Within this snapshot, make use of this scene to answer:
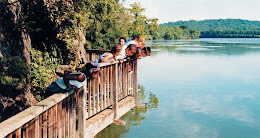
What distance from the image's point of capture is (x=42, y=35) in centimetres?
1071

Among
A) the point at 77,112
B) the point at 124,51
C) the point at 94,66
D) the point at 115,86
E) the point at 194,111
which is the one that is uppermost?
the point at 124,51

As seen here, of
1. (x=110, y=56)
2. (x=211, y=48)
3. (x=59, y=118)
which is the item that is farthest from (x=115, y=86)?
(x=211, y=48)

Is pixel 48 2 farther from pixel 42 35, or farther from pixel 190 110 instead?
pixel 190 110

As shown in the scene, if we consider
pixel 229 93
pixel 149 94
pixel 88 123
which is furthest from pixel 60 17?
pixel 229 93

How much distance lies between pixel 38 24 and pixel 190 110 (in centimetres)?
684

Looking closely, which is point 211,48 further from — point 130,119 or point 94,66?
point 94,66

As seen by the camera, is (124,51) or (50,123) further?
(124,51)

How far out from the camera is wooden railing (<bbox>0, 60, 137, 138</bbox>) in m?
3.41

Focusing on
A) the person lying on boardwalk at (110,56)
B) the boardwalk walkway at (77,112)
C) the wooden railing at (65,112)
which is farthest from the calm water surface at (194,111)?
the person lying on boardwalk at (110,56)

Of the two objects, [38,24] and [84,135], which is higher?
[38,24]

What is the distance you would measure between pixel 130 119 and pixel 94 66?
18.6 feet

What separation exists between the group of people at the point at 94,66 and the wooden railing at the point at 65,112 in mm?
146

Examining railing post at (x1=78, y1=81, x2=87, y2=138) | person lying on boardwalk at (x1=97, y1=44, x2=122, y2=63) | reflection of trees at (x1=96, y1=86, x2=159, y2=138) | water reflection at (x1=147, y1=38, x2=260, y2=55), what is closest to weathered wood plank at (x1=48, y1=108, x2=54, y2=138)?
railing post at (x1=78, y1=81, x2=87, y2=138)

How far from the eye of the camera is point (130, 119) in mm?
11391
